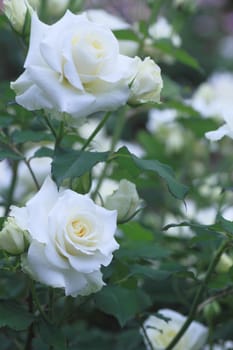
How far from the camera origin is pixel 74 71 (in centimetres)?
90

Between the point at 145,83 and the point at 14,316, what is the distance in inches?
12.4

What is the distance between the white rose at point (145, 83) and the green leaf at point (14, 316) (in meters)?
0.28

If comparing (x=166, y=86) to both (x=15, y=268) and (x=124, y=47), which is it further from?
(x=15, y=268)

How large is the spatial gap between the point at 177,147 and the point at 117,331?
1.81ft

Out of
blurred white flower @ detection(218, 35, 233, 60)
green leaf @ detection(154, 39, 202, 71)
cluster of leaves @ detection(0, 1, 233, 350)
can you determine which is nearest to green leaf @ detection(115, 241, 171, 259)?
cluster of leaves @ detection(0, 1, 233, 350)

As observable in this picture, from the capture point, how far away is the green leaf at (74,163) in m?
0.92

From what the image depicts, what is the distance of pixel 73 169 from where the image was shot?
922mm

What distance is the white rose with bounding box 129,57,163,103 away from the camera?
0.96m

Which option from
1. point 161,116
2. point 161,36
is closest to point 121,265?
point 161,36

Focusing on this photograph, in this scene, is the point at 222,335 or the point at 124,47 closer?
the point at 222,335

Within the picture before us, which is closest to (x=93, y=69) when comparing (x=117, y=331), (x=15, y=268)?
(x=15, y=268)

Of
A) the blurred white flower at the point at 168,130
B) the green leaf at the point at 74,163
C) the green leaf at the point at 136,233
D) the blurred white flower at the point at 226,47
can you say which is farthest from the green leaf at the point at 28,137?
the blurred white flower at the point at 226,47

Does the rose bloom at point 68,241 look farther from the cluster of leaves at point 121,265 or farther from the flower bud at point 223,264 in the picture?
the flower bud at point 223,264

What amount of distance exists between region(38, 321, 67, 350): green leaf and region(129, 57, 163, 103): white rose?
0.29m
